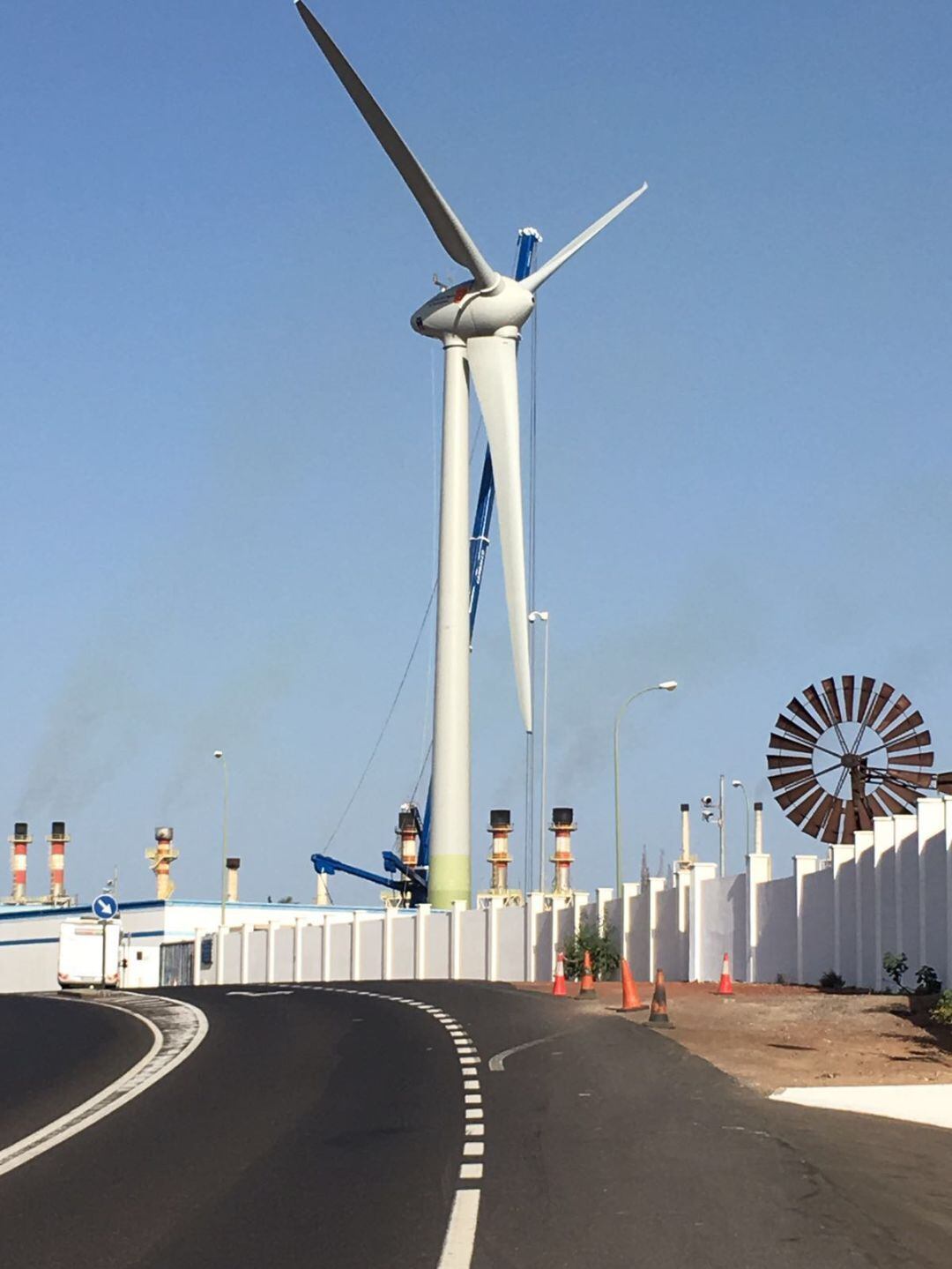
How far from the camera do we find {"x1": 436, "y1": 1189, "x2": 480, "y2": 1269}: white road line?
9958 millimetres

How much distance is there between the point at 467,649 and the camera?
7206cm

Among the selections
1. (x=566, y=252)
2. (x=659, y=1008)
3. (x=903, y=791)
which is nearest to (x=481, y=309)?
(x=566, y=252)

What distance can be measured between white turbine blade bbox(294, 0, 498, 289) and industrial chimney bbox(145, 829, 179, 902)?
5400 centimetres

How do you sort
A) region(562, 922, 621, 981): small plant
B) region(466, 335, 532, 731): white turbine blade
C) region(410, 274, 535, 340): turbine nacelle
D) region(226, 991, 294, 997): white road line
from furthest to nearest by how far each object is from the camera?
region(410, 274, 535, 340): turbine nacelle
region(466, 335, 532, 731): white turbine blade
region(562, 922, 621, 981): small plant
region(226, 991, 294, 997): white road line

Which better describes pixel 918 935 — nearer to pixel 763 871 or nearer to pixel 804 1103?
pixel 763 871

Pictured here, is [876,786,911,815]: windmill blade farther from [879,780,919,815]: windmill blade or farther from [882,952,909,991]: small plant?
[882,952,909,991]: small plant

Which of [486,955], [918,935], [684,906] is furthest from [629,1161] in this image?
[486,955]

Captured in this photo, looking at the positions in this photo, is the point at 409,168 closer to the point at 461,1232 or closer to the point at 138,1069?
the point at 138,1069

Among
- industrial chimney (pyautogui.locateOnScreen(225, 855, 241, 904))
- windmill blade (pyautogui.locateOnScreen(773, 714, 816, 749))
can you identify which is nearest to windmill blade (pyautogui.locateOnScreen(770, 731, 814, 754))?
windmill blade (pyautogui.locateOnScreen(773, 714, 816, 749))

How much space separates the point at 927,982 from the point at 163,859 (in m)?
87.2

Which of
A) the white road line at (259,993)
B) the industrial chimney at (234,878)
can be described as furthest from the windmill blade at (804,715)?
the industrial chimney at (234,878)

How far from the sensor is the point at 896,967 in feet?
115

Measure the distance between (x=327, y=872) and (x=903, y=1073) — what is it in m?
96.3

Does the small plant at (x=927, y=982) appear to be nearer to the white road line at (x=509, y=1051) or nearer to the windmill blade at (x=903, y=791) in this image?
the white road line at (x=509, y=1051)
